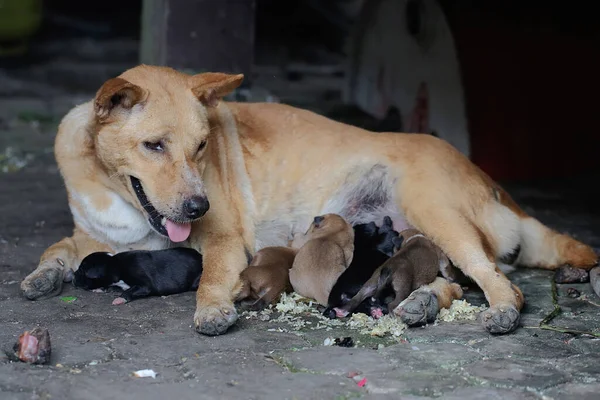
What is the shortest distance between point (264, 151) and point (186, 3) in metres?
2.68

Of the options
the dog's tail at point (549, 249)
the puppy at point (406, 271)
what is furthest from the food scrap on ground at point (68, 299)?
the dog's tail at point (549, 249)

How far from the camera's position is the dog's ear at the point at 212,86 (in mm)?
5258

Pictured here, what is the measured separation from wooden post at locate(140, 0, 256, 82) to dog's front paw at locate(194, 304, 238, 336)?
3.97m

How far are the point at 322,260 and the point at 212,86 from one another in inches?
46.6

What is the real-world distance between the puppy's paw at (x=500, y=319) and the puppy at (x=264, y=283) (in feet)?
3.79

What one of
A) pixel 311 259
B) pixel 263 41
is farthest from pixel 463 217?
pixel 263 41

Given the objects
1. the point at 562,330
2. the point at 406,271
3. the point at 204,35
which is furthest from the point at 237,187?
the point at 204,35

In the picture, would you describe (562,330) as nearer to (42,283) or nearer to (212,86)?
(212,86)

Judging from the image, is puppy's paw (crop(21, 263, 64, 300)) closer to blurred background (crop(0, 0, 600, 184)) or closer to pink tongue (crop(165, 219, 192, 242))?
pink tongue (crop(165, 219, 192, 242))

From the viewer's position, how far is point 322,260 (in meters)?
5.18

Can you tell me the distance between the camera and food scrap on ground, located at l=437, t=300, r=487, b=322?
498 centimetres

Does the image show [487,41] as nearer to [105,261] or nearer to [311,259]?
[311,259]

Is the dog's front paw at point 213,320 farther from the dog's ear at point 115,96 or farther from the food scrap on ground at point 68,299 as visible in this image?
the dog's ear at point 115,96

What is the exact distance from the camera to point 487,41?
8.74 meters
